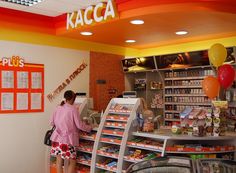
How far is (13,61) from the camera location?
609 cm

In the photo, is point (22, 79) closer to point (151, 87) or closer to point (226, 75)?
point (151, 87)

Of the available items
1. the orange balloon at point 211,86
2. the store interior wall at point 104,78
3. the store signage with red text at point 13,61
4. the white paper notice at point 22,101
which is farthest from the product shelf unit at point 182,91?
the store signage with red text at point 13,61

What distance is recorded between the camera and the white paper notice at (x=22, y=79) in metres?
6.16

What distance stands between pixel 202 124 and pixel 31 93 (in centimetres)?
348

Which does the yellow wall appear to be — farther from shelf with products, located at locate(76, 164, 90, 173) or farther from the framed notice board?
shelf with products, located at locate(76, 164, 90, 173)

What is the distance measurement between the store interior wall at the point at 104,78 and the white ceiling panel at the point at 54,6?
186 cm

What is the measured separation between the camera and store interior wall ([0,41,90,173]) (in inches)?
238

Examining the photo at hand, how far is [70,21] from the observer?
5973 millimetres

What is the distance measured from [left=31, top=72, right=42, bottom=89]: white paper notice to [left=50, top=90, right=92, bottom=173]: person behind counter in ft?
3.52

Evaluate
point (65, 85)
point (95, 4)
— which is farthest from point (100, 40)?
point (95, 4)

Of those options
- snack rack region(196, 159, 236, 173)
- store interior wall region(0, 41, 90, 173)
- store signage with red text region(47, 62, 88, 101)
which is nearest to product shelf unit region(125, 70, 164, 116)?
store signage with red text region(47, 62, 88, 101)

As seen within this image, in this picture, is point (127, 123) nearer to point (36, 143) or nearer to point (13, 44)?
point (36, 143)

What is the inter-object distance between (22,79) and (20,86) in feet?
0.48

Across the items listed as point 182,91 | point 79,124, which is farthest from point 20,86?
point 182,91
